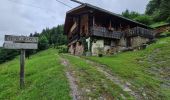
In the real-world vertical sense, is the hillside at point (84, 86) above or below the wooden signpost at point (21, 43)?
below

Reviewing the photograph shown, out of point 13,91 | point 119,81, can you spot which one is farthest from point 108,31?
point 13,91

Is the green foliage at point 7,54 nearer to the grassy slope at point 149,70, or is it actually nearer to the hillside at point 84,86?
the grassy slope at point 149,70

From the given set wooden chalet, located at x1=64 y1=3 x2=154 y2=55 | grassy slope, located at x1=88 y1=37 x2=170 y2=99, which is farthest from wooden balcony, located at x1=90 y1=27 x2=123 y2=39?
grassy slope, located at x1=88 y1=37 x2=170 y2=99

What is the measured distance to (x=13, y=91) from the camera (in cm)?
1121

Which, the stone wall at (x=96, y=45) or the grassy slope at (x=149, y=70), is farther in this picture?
the stone wall at (x=96, y=45)

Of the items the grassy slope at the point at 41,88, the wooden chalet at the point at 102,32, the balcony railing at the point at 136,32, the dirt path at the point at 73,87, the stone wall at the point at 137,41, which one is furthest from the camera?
the stone wall at the point at 137,41

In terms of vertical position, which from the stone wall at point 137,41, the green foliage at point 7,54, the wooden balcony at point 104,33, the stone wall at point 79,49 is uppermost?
the wooden balcony at point 104,33

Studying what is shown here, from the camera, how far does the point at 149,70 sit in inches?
696

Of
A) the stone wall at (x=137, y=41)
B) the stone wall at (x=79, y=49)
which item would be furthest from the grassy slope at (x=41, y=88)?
the stone wall at (x=137, y=41)

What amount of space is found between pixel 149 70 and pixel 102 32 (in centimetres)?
1383

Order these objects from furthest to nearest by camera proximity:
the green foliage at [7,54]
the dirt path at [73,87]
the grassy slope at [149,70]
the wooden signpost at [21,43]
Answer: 1. the green foliage at [7,54]
2. the grassy slope at [149,70]
3. the wooden signpost at [21,43]
4. the dirt path at [73,87]

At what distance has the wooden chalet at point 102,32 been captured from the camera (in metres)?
30.2

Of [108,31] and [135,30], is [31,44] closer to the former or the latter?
[108,31]

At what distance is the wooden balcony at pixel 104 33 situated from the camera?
2988cm
